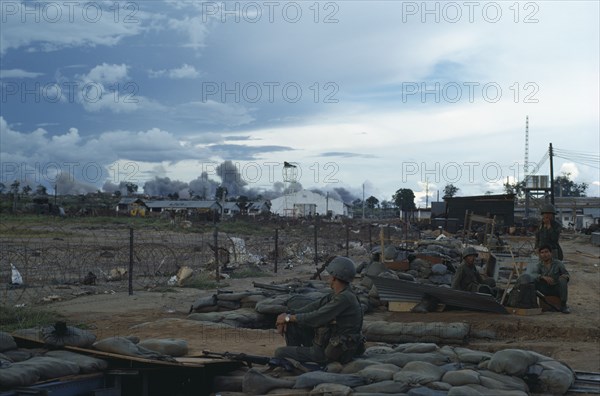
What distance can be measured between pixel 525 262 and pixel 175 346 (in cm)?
991

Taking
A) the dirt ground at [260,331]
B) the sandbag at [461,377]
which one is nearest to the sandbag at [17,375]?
the dirt ground at [260,331]

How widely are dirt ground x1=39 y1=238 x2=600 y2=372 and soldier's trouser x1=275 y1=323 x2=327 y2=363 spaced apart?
120cm

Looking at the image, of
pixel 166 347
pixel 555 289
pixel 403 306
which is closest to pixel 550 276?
pixel 555 289

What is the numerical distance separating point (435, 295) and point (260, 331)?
344 cm

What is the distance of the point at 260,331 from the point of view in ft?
36.3

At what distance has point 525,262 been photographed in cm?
1559

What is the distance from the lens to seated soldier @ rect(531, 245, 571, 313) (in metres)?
12.7

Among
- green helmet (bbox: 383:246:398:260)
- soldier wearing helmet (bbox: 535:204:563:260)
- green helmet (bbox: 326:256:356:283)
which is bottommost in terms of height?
green helmet (bbox: 383:246:398:260)

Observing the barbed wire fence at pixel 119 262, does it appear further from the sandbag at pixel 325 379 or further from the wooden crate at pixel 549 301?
the sandbag at pixel 325 379

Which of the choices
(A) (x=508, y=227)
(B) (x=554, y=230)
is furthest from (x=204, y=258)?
(A) (x=508, y=227)

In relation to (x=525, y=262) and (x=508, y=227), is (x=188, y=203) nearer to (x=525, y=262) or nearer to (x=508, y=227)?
(x=508, y=227)

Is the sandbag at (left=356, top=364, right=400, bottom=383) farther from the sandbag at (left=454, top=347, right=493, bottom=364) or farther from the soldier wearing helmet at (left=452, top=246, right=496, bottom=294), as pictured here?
the soldier wearing helmet at (left=452, top=246, right=496, bottom=294)

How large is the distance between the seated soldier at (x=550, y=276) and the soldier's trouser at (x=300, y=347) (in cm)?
647

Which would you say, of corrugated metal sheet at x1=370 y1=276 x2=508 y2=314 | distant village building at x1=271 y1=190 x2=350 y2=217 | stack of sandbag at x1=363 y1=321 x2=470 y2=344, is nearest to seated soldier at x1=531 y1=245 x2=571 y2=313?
corrugated metal sheet at x1=370 y1=276 x2=508 y2=314
